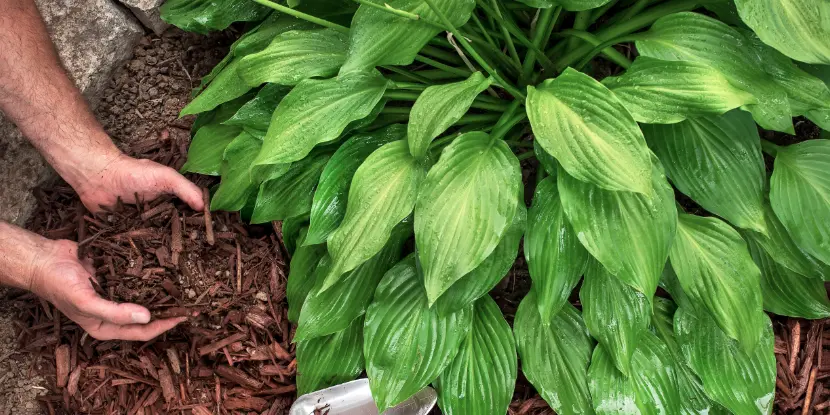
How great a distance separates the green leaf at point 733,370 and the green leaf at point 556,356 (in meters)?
0.24

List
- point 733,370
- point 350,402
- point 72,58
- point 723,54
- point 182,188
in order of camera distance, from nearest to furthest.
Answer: point 723,54 < point 733,370 < point 350,402 < point 182,188 < point 72,58

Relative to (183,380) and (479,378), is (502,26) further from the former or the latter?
(183,380)

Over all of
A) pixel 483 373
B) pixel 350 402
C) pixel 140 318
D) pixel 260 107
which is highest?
pixel 260 107

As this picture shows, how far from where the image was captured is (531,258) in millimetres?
1210

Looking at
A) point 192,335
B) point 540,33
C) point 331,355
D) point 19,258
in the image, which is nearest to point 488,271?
point 331,355

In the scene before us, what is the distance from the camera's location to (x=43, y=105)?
1.55 m

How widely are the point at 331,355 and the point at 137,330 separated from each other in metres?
0.45

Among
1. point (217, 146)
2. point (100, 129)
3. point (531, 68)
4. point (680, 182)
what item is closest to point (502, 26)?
point (531, 68)

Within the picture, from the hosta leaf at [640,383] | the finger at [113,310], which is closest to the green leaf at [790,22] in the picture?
the hosta leaf at [640,383]

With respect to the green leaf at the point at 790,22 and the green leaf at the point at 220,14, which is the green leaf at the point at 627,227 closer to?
the green leaf at the point at 790,22

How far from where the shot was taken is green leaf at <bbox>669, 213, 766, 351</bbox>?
1.19 meters

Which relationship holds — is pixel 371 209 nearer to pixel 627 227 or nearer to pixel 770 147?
pixel 627 227

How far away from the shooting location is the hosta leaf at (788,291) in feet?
4.36

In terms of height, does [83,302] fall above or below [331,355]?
above
